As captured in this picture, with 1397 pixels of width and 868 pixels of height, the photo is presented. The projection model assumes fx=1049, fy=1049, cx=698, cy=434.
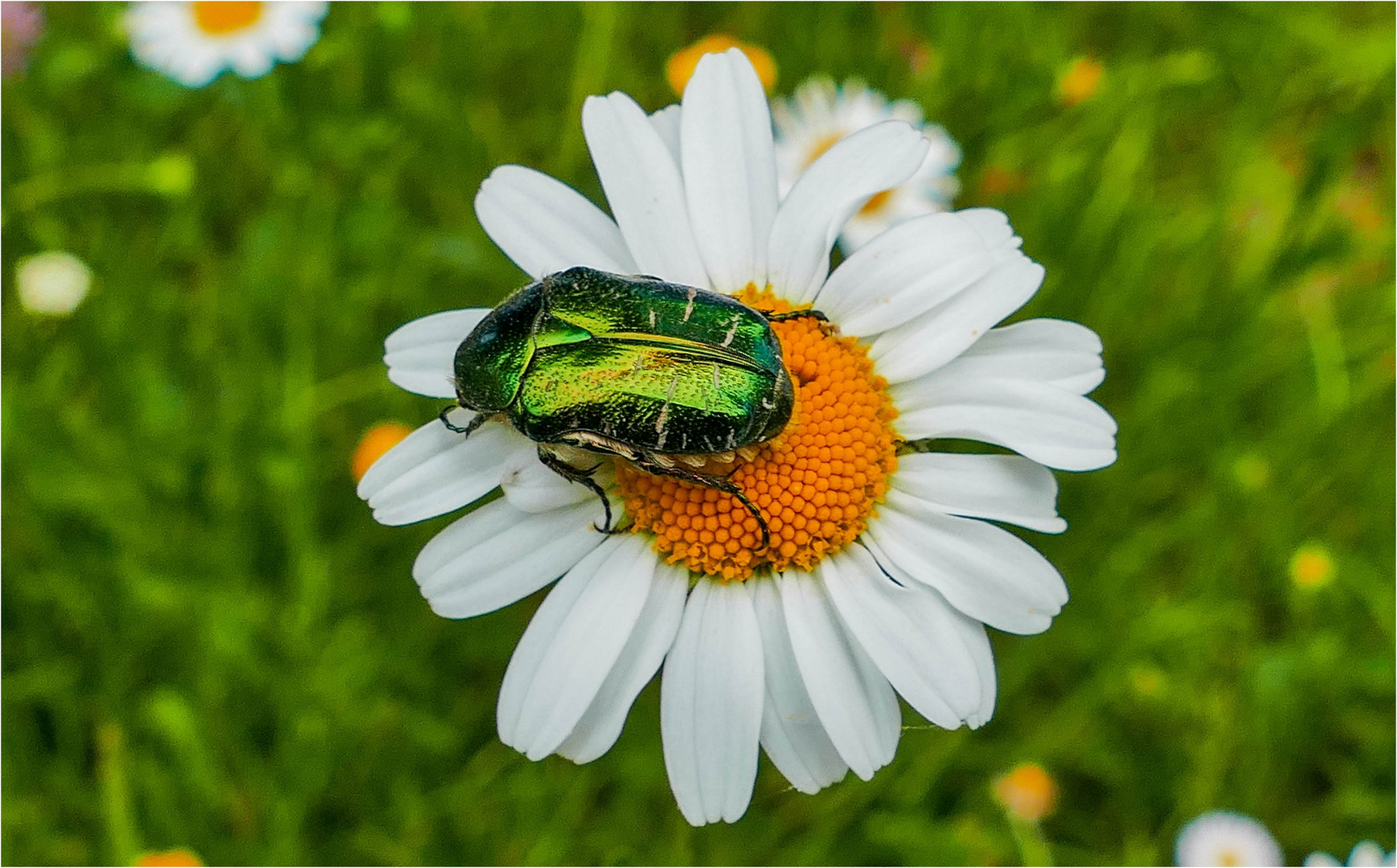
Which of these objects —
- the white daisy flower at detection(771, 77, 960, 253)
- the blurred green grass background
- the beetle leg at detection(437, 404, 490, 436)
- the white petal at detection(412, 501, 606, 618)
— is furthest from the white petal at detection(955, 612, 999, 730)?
the white daisy flower at detection(771, 77, 960, 253)

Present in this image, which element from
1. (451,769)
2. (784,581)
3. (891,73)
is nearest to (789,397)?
(784,581)

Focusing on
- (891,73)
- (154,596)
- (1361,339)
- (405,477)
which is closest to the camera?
(405,477)

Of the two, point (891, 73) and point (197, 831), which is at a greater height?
point (891, 73)

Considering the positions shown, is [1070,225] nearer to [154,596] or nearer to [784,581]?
[784,581]

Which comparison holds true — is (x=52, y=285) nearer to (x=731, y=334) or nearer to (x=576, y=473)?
(x=576, y=473)

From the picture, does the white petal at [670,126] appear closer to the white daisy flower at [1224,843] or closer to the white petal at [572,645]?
the white petal at [572,645]

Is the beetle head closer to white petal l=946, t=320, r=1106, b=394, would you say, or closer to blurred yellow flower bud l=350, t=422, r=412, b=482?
white petal l=946, t=320, r=1106, b=394

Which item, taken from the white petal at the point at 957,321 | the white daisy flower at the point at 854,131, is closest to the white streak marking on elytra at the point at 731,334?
the white petal at the point at 957,321
